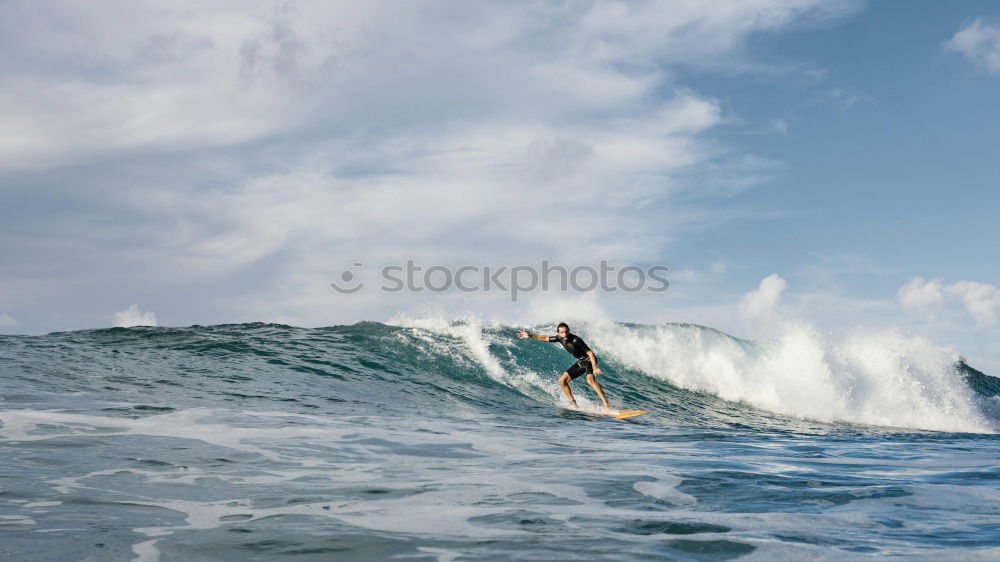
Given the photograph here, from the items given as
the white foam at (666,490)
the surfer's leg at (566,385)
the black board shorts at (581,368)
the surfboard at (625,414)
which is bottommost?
the white foam at (666,490)

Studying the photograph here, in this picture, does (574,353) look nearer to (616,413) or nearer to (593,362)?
(593,362)

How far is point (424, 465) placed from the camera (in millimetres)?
7031

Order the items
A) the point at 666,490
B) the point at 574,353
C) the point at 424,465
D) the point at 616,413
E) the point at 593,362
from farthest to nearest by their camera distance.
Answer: the point at 574,353 < the point at 593,362 < the point at 616,413 < the point at 424,465 < the point at 666,490

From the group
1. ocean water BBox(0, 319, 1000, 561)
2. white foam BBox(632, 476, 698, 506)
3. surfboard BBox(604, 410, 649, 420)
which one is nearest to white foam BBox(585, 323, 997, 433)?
ocean water BBox(0, 319, 1000, 561)

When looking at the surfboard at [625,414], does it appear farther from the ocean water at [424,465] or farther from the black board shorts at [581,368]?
the black board shorts at [581,368]

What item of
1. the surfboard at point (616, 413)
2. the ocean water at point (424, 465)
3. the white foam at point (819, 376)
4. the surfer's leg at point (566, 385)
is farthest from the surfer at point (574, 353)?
the white foam at point (819, 376)

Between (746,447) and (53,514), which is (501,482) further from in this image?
(746,447)

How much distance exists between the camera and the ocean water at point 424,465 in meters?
4.23

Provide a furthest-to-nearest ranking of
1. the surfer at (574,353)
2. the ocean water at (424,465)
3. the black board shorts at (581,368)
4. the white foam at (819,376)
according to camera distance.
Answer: the white foam at (819,376) < the black board shorts at (581,368) < the surfer at (574,353) < the ocean water at (424,465)

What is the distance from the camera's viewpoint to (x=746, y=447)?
9.52 metres

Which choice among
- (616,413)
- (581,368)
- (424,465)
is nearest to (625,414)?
(616,413)

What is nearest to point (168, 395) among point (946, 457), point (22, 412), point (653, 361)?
point (22, 412)

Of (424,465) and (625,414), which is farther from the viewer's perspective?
(625,414)

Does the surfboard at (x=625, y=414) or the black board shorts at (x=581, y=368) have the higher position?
the black board shorts at (x=581, y=368)
